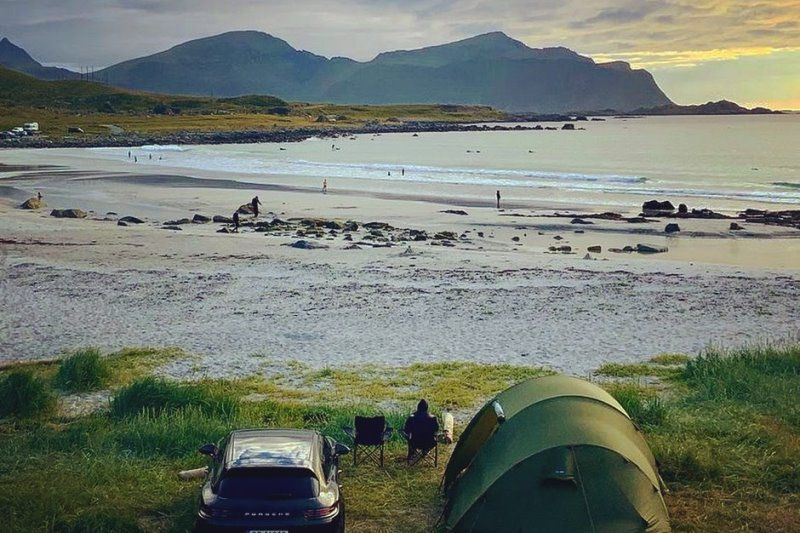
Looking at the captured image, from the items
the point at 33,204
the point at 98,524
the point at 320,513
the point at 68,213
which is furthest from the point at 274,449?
the point at 33,204

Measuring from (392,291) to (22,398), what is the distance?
12776 mm

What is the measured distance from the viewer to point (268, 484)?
8062mm

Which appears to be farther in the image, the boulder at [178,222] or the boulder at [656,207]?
the boulder at [656,207]

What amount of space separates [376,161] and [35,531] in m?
83.9

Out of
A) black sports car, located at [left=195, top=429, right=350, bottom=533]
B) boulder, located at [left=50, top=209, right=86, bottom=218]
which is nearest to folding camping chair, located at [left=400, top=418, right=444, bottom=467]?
black sports car, located at [left=195, top=429, right=350, bottom=533]

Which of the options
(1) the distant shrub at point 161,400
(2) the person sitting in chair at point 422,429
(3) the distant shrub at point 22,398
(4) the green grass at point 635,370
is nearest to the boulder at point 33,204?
(3) the distant shrub at point 22,398

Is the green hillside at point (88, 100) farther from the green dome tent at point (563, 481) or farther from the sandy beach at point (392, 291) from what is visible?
the green dome tent at point (563, 481)

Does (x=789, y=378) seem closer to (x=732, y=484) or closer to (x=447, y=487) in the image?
(x=732, y=484)

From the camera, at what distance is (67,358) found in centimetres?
1755

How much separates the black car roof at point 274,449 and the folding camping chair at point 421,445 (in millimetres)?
3157

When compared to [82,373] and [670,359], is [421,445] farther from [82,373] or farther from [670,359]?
[670,359]

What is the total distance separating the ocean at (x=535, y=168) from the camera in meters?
60.0

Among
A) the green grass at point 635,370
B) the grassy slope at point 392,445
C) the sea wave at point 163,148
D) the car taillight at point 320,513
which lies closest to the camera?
the car taillight at point 320,513

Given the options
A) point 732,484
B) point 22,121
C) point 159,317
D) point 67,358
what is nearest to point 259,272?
point 159,317
